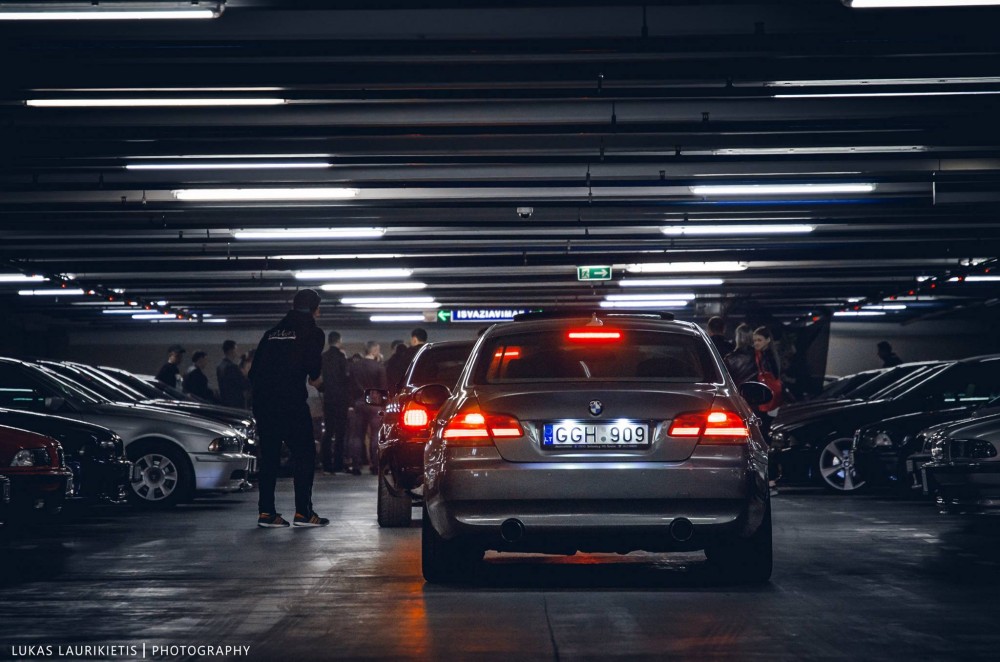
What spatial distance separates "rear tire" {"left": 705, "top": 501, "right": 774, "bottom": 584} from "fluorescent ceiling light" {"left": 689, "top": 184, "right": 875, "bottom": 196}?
934 centimetres

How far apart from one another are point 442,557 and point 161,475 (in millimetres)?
7492

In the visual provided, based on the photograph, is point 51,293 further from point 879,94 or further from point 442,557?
point 442,557

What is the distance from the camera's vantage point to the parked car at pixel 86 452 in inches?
455

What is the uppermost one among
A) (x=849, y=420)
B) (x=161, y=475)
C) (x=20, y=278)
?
(x=20, y=278)

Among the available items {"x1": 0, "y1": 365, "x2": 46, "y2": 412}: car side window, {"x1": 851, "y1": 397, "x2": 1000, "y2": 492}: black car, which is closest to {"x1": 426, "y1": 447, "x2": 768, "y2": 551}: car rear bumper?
{"x1": 851, "y1": 397, "x2": 1000, "y2": 492}: black car

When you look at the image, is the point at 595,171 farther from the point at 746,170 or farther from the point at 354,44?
the point at 354,44

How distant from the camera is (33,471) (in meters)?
9.77

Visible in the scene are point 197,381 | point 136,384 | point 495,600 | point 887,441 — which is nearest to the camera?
point 495,600

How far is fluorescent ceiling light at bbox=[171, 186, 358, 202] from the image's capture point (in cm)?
1631

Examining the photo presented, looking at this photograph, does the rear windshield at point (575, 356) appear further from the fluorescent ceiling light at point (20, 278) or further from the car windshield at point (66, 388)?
the fluorescent ceiling light at point (20, 278)

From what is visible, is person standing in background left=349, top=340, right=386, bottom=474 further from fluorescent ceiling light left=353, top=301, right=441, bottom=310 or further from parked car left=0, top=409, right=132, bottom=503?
fluorescent ceiling light left=353, top=301, right=441, bottom=310

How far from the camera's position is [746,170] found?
16.6 m

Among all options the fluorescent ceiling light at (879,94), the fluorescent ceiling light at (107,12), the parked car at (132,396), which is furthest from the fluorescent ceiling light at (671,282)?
the fluorescent ceiling light at (107,12)

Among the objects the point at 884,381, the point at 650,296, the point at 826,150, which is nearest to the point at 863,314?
the point at 650,296
